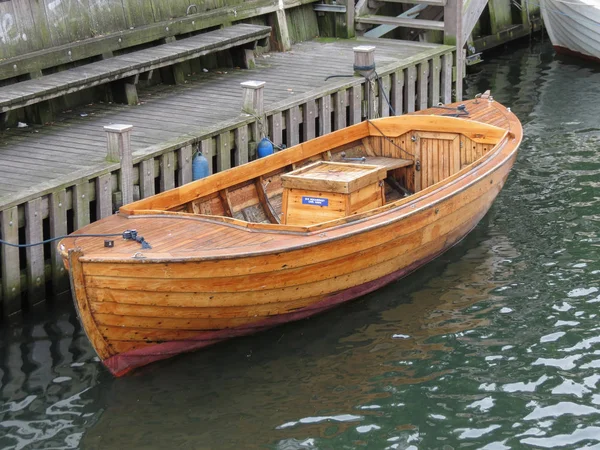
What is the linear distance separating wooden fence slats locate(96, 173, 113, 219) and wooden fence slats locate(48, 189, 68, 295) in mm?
433

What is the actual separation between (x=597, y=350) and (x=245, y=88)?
5505 millimetres

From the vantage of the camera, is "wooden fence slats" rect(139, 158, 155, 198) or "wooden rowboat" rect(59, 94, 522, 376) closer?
"wooden rowboat" rect(59, 94, 522, 376)

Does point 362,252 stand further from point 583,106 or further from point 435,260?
point 583,106

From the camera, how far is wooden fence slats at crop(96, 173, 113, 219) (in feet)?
39.1

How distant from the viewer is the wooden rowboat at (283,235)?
9953mm

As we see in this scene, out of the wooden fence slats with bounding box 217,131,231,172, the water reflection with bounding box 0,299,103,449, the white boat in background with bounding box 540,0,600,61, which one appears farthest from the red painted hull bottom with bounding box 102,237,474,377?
the white boat in background with bounding box 540,0,600,61

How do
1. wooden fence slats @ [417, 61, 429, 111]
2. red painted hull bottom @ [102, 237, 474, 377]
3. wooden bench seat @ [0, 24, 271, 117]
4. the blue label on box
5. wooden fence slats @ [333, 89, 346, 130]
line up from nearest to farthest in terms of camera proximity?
red painted hull bottom @ [102, 237, 474, 377] < the blue label on box < wooden bench seat @ [0, 24, 271, 117] < wooden fence slats @ [333, 89, 346, 130] < wooden fence slats @ [417, 61, 429, 111]

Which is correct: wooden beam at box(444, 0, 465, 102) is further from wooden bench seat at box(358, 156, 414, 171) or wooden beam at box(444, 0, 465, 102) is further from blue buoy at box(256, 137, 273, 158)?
blue buoy at box(256, 137, 273, 158)

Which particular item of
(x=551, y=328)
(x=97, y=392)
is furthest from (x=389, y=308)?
(x=97, y=392)

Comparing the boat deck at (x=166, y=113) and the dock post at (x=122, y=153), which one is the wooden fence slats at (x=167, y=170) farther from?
the dock post at (x=122, y=153)

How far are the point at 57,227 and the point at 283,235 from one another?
2.49m

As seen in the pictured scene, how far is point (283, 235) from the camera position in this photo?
10664mm

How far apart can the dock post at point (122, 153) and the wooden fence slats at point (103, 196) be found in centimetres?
17

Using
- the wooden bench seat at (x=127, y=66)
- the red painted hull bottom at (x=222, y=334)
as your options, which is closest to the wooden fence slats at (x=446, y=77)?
the wooden bench seat at (x=127, y=66)
